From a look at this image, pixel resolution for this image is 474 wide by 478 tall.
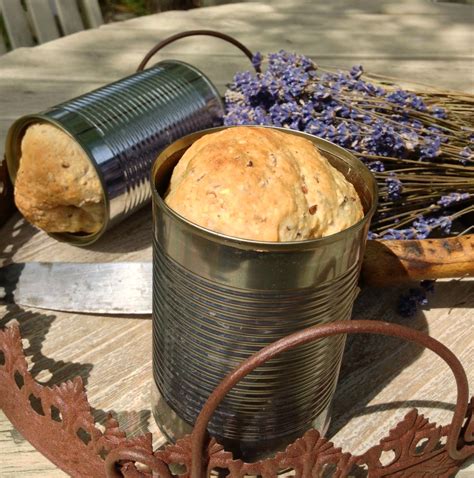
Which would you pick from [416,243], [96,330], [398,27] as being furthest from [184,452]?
[398,27]

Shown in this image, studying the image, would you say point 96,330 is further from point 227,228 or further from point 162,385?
point 227,228

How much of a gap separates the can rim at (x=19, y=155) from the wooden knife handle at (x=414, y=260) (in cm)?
49

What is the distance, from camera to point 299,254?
70cm

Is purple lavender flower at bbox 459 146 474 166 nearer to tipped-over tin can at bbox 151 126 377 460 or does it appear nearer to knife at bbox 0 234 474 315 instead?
knife at bbox 0 234 474 315

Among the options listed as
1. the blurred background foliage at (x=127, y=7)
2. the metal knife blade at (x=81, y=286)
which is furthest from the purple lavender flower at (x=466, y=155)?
the blurred background foliage at (x=127, y=7)

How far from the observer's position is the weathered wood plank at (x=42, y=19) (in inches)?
88.5

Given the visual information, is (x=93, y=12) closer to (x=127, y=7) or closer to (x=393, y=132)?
(x=393, y=132)

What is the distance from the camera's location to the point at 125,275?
1.16 meters

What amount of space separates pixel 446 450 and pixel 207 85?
3.02 ft

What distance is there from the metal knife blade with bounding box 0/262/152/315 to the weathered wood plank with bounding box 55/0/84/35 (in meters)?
1.41

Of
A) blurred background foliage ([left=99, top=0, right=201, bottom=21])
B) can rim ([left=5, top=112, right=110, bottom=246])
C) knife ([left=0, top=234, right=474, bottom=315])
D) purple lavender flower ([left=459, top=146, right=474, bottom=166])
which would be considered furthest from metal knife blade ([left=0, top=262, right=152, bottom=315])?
blurred background foliage ([left=99, top=0, right=201, bottom=21])

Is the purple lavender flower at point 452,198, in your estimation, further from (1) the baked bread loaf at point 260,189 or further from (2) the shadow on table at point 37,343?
(2) the shadow on table at point 37,343

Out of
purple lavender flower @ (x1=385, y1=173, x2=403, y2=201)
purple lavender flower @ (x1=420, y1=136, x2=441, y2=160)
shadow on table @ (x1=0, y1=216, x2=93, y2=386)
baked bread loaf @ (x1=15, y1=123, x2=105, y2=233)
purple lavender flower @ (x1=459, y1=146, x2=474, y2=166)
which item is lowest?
shadow on table @ (x1=0, y1=216, x2=93, y2=386)

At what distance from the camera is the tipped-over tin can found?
0.71 m
